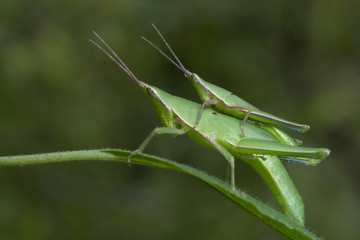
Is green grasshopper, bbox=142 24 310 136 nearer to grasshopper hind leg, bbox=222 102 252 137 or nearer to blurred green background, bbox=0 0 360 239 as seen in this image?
grasshopper hind leg, bbox=222 102 252 137

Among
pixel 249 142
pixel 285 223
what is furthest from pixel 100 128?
pixel 285 223

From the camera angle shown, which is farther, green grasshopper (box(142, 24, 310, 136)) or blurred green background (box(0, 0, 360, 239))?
blurred green background (box(0, 0, 360, 239))

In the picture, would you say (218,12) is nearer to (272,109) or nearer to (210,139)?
(272,109)

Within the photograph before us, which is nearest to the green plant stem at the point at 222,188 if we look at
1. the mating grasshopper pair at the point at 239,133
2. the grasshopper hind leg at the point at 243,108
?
the mating grasshopper pair at the point at 239,133

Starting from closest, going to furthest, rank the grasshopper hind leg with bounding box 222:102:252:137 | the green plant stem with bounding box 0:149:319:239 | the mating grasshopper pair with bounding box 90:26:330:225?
1. the green plant stem with bounding box 0:149:319:239
2. the mating grasshopper pair with bounding box 90:26:330:225
3. the grasshopper hind leg with bounding box 222:102:252:137

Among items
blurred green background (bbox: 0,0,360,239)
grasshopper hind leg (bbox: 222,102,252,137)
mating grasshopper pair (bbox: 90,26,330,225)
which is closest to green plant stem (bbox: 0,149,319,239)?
mating grasshopper pair (bbox: 90,26,330,225)

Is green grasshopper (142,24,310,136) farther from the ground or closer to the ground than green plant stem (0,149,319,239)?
farther from the ground

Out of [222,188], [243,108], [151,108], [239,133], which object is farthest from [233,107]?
[151,108]

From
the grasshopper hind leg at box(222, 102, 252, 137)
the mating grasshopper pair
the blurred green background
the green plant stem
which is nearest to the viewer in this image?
the green plant stem
